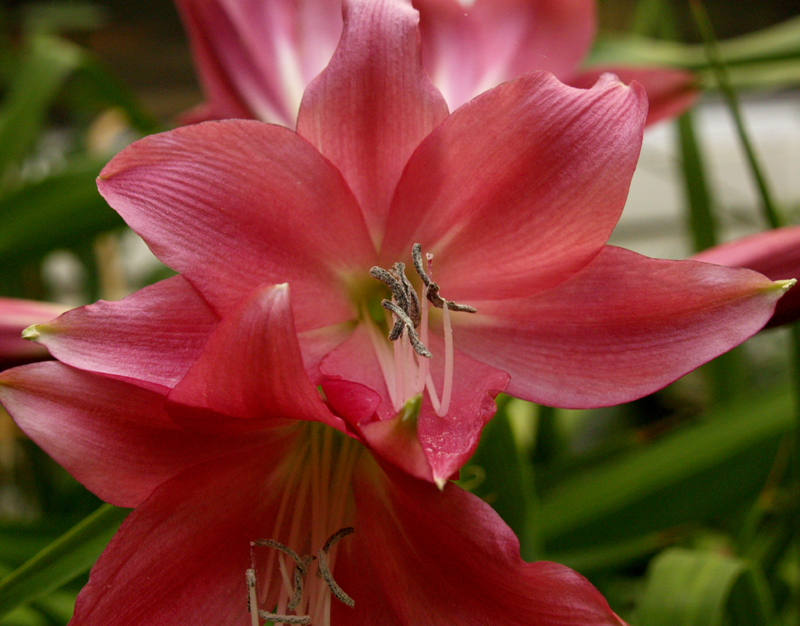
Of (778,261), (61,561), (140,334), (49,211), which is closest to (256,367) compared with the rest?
(140,334)

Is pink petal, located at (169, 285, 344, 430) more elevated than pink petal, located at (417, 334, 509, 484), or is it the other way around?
pink petal, located at (169, 285, 344, 430)

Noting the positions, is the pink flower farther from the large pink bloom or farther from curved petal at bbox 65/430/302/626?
curved petal at bbox 65/430/302/626

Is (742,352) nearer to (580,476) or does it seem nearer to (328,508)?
(580,476)

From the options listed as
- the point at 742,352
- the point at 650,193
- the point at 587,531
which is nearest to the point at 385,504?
the point at 587,531

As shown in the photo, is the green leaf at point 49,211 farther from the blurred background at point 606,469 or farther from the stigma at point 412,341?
the stigma at point 412,341

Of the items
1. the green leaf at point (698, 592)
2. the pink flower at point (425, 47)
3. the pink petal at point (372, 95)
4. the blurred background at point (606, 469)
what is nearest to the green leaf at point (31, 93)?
the blurred background at point (606, 469)

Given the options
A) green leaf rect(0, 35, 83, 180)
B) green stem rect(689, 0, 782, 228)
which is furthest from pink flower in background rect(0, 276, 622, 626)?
green leaf rect(0, 35, 83, 180)
